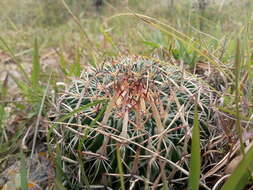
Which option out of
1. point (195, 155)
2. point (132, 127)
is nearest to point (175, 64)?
point (132, 127)

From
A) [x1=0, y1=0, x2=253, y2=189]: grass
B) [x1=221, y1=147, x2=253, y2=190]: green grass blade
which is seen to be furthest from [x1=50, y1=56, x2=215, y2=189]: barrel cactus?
[x1=221, y1=147, x2=253, y2=190]: green grass blade

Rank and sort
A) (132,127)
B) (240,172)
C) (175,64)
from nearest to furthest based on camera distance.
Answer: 1. (240,172)
2. (132,127)
3. (175,64)

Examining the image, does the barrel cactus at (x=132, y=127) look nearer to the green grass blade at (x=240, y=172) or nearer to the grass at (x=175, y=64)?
the grass at (x=175, y=64)

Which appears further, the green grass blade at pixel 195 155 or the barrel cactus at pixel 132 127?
the barrel cactus at pixel 132 127

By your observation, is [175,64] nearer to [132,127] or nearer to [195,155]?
[132,127]

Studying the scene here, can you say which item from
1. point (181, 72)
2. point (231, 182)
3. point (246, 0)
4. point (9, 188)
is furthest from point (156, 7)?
point (231, 182)

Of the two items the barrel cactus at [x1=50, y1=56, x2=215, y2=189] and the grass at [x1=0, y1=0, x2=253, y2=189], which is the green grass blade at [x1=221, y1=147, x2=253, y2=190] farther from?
the barrel cactus at [x1=50, y1=56, x2=215, y2=189]

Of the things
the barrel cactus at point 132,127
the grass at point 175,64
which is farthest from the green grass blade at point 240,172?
the barrel cactus at point 132,127

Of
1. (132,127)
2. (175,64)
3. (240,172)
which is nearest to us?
(240,172)
